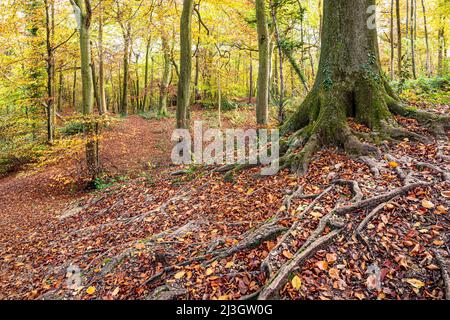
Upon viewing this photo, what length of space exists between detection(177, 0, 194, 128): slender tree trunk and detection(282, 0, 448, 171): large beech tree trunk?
15.9ft

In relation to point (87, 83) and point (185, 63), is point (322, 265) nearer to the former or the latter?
point (185, 63)

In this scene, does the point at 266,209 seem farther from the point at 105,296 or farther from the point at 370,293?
the point at 105,296

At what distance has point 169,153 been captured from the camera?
12844mm

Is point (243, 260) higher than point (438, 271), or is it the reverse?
point (438, 271)

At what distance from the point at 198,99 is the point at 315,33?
41.9ft

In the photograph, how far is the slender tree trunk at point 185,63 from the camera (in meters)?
8.59

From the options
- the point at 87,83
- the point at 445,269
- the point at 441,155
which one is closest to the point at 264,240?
the point at 445,269

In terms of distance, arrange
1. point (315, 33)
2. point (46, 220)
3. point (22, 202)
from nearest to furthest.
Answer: point (46, 220) < point (22, 202) < point (315, 33)

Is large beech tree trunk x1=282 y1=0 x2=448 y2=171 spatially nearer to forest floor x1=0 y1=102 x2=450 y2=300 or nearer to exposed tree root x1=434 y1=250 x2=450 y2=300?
forest floor x1=0 y1=102 x2=450 y2=300

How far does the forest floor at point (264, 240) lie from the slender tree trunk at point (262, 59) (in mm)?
4582

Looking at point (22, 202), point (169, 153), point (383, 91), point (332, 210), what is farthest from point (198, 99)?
point (332, 210)

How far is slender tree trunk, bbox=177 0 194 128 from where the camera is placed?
28.2ft

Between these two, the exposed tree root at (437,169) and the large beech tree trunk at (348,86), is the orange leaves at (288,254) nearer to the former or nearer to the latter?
the large beech tree trunk at (348,86)

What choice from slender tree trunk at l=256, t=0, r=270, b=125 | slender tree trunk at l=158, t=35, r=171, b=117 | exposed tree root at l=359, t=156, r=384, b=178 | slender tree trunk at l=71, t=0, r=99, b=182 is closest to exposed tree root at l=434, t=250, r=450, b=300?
exposed tree root at l=359, t=156, r=384, b=178
